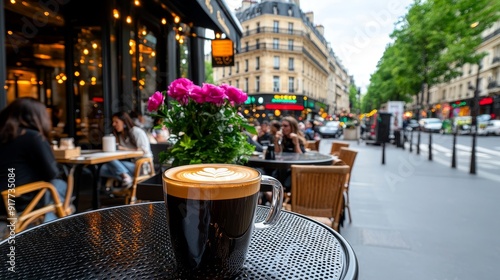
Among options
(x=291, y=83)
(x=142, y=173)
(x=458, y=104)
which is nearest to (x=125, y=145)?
(x=142, y=173)

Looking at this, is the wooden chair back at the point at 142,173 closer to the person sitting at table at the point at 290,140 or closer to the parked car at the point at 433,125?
the person sitting at table at the point at 290,140

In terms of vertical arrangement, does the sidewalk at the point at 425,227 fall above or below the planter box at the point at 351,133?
below

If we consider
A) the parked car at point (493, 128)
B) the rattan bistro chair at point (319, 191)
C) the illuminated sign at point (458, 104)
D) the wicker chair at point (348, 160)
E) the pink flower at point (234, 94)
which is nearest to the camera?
the pink flower at point (234, 94)

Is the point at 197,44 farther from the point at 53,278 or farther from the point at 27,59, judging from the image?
the point at 53,278

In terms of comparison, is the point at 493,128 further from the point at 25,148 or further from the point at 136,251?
the point at 136,251

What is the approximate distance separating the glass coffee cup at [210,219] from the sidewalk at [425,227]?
2.23 meters

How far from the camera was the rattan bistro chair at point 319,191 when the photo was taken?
8.29 ft

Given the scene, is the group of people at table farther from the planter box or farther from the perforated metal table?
the planter box

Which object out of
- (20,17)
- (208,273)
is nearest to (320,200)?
(208,273)

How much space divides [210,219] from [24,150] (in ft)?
7.57

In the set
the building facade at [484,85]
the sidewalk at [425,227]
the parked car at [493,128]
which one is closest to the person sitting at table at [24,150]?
the sidewalk at [425,227]

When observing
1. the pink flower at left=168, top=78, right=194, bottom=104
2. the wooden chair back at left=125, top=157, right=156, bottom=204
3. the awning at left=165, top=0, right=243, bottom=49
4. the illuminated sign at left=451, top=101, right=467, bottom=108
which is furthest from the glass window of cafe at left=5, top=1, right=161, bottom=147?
the illuminated sign at left=451, top=101, right=467, bottom=108

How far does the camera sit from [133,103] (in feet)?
21.5

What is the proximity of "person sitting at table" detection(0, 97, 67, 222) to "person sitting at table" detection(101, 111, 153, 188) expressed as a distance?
1430 millimetres
